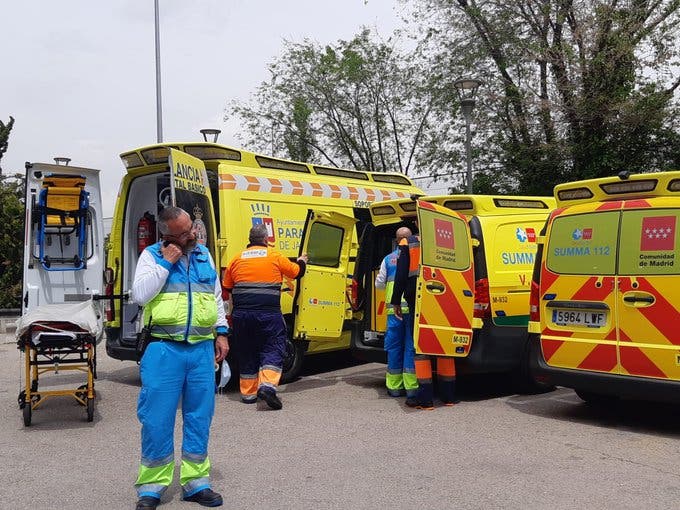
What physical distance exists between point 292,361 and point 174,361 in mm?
4538

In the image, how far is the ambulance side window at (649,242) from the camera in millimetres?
5973

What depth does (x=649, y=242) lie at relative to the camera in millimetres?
6105


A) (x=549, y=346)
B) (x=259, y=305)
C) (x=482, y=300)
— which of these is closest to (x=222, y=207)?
(x=259, y=305)

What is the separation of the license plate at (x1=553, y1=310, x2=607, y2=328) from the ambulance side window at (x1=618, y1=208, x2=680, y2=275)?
433 mm

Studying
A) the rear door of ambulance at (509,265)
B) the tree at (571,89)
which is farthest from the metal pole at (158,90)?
the rear door of ambulance at (509,265)

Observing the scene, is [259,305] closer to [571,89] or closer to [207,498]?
[207,498]

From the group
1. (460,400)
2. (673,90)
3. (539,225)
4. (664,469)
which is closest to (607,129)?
(673,90)

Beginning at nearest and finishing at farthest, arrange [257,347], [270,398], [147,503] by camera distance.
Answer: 1. [147,503]
2. [270,398]
3. [257,347]

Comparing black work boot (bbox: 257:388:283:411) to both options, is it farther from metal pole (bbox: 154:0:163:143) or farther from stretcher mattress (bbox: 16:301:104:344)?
metal pole (bbox: 154:0:163:143)

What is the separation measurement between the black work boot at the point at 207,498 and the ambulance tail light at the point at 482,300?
3.67 m

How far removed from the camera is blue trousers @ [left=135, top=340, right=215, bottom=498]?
4.44 m

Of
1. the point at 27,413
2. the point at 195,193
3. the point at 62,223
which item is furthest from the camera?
the point at 62,223

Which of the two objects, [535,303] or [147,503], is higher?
[535,303]

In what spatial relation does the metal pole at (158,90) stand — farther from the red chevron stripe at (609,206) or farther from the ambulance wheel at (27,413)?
the red chevron stripe at (609,206)
